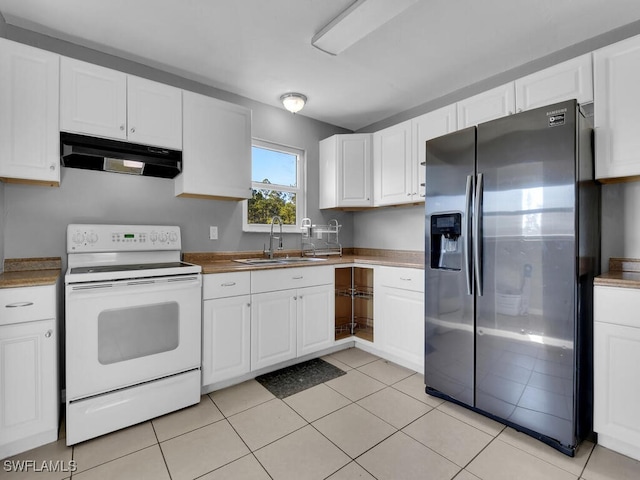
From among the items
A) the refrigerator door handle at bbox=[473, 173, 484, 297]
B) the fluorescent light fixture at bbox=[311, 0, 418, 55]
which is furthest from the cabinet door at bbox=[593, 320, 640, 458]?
the fluorescent light fixture at bbox=[311, 0, 418, 55]

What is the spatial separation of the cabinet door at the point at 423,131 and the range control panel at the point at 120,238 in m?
2.13

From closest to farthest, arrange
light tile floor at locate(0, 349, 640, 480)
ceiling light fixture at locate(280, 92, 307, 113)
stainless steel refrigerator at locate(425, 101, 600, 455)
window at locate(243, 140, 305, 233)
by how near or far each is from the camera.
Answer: light tile floor at locate(0, 349, 640, 480) → stainless steel refrigerator at locate(425, 101, 600, 455) → ceiling light fixture at locate(280, 92, 307, 113) → window at locate(243, 140, 305, 233)

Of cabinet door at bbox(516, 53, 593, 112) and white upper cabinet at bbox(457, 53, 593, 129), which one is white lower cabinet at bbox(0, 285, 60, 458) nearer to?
white upper cabinet at bbox(457, 53, 593, 129)

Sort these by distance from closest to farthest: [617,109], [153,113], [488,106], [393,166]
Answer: [617,109]
[153,113]
[488,106]
[393,166]

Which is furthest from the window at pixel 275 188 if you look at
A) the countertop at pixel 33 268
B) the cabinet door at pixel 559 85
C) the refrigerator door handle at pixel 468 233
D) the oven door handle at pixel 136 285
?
the cabinet door at pixel 559 85

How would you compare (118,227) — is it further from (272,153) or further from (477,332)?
(477,332)

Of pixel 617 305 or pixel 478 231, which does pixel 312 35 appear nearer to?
pixel 478 231

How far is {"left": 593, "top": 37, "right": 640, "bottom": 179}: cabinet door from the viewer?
179 cm

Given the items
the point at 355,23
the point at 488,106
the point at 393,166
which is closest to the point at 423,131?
the point at 393,166

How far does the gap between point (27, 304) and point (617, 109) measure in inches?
134

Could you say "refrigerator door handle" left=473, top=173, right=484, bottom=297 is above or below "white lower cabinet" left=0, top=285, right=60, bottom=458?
above

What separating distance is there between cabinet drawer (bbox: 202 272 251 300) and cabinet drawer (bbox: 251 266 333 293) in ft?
0.21

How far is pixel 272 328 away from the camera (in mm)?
2557
